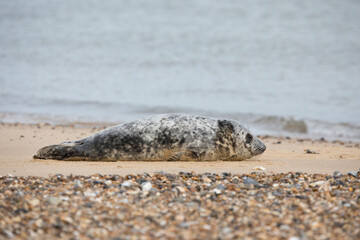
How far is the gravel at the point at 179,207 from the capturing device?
3.47 meters

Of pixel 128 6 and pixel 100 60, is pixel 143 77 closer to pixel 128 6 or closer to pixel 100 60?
pixel 100 60

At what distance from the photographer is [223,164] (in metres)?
6.08

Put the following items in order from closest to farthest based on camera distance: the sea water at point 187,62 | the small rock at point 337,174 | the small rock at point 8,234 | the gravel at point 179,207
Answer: the small rock at point 8,234, the gravel at point 179,207, the small rock at point 337,174, the sea water at point 187,62

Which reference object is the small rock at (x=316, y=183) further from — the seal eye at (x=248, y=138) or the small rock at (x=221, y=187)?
the seal eye at (x=248, y=138)

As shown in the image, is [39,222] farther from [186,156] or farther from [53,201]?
[186,156]

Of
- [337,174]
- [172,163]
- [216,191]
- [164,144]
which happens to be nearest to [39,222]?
[216,191]

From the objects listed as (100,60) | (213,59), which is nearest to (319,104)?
(213,59)

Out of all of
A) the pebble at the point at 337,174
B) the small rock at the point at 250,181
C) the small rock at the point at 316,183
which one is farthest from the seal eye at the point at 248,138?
the small rock at the point at 316,183

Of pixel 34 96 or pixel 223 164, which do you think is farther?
pixel 34 96

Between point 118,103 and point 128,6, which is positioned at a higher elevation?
point 128,6

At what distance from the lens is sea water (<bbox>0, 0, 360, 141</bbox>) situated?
12758mm

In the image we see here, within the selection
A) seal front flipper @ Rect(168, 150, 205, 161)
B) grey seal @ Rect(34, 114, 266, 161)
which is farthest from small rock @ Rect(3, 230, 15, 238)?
seal front flipper @ Rect(168, 150, 205, 161)

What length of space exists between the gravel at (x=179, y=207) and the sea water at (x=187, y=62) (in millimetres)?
5954

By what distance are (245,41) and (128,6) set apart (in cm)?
962
